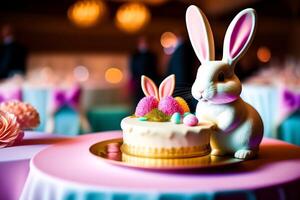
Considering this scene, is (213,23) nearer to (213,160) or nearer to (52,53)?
(52,53)

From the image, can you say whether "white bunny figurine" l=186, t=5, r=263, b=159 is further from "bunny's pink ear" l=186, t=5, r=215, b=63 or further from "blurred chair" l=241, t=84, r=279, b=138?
"blurred chair" l=241, t=84, r=279, b=138

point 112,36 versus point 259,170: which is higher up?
point 112,36

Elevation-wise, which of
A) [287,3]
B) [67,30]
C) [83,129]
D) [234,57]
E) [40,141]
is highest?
[287,3]

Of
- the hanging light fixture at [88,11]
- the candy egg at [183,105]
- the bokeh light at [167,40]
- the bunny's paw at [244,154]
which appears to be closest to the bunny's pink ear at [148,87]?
the candy egg at [183,105]

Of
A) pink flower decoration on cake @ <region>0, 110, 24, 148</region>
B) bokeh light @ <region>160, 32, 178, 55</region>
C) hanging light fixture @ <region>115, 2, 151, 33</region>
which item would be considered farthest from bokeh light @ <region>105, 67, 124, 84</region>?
pink flower decoration on cake @ <region>0, 110, 24, 148</region>

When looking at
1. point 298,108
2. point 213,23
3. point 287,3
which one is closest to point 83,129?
point 298,108

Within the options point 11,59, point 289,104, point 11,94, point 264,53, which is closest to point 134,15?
point 11,59

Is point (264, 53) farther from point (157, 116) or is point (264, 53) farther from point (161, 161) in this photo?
point (161, 161)
